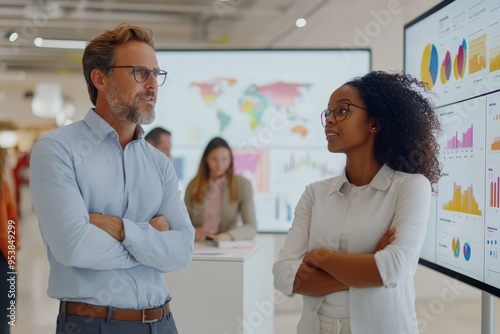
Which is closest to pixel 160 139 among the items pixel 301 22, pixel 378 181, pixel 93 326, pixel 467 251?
pixel 301 22

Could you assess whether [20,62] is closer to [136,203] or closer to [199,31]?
[199,31]

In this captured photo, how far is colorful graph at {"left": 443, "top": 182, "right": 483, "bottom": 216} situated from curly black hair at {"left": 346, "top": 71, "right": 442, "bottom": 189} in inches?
17.1

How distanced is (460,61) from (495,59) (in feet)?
1.20

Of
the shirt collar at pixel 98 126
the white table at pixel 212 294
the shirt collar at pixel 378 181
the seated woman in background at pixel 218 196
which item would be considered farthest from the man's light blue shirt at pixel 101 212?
the seated woman in background at pixel 218 196

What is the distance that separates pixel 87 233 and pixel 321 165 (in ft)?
16.1

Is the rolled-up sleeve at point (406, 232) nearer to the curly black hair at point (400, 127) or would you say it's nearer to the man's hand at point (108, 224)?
the curly black hair at point (400, 127)

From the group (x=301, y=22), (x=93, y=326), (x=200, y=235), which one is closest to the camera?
(x=93, y=326)

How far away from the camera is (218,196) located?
5254 mm

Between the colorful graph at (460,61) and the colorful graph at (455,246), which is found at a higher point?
the colorful graph at (460,61)

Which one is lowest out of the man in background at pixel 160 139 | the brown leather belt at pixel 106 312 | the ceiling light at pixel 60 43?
the brown leather belt at pixel 106 312

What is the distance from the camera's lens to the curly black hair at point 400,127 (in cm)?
233

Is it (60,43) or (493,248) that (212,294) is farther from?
(60,43)

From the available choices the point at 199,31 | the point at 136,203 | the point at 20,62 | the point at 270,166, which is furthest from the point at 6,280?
the point at 20,62

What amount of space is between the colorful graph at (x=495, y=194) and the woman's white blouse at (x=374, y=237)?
43 centimetres
